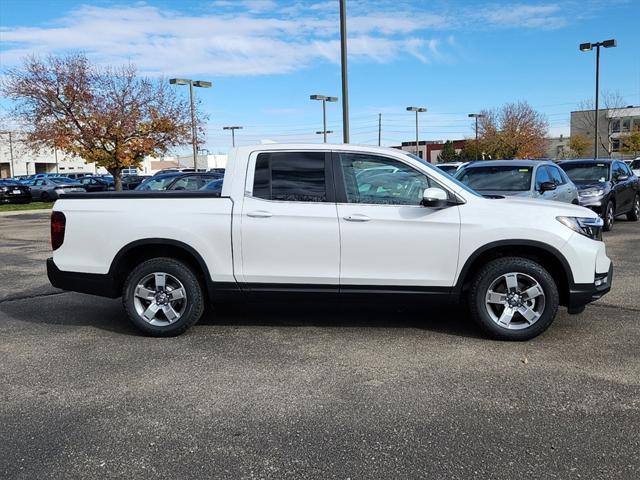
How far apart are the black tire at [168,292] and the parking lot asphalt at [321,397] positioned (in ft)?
0.51

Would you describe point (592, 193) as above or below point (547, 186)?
below

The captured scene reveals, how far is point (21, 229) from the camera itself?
58.7 ft

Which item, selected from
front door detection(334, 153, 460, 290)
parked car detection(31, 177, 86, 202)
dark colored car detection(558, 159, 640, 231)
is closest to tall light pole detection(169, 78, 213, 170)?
parked car detection(31, 177, 86, 202)

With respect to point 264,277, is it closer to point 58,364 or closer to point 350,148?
point 350,148

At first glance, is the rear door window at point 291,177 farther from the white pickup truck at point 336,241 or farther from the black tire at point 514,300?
the black tire at point 514,300

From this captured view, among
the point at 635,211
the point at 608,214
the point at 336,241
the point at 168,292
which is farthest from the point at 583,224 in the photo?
the point at 635,211

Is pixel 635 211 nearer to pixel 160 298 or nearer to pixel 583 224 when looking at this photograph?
pixel 583 224

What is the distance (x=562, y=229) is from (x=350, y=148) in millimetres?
2096

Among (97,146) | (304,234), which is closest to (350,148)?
(304,234)

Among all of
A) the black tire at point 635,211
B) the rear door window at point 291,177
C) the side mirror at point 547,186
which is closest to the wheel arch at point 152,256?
the rear door window at point 291,177

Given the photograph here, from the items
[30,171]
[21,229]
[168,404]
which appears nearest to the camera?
[168,404]

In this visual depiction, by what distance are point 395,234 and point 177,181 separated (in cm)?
1076

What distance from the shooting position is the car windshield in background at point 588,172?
14047 mm

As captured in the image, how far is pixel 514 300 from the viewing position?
17.9 feet
